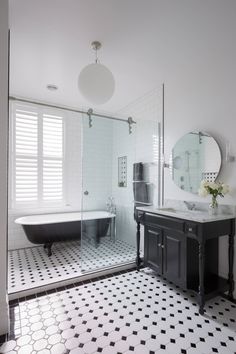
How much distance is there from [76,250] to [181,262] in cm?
209

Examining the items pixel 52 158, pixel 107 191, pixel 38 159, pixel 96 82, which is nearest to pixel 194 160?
pixel 96 82

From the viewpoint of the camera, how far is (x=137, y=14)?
1839 millimetres

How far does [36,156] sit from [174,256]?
2931 mm

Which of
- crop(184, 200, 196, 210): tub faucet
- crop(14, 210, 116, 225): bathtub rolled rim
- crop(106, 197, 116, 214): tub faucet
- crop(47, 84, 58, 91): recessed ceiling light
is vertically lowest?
crop(14, 210, 116, 225): bathtub rolled rim

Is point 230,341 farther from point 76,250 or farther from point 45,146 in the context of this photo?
point 45,146

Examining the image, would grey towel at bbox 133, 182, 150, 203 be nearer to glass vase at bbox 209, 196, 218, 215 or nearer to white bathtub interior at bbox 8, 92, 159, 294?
white bathtub interior at bbox 8, 92, 159, 294

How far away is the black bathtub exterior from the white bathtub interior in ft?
0.32

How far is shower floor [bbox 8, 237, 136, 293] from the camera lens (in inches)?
100

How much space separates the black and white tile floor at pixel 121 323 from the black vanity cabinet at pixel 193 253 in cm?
17

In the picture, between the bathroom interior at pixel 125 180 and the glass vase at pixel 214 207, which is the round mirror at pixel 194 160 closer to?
the bathroom interior at pixel 125 180

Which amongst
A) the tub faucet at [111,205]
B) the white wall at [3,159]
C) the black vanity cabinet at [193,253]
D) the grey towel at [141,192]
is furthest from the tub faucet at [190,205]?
the white wall at [3,159]

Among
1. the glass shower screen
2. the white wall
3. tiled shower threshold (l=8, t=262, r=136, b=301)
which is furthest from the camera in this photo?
the glass shower screen

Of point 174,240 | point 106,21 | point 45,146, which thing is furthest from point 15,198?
point 106,21

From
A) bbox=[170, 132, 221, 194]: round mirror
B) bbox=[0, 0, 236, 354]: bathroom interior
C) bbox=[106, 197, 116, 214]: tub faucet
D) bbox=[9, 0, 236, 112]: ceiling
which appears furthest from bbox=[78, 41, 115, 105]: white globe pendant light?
bbox=[106, 197, 116, 214]: tub faucet
